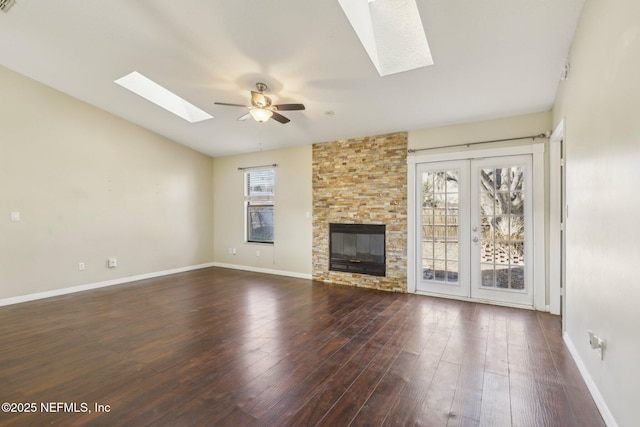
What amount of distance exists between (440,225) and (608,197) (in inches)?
108

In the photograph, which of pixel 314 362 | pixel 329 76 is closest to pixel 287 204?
pixel 329 76

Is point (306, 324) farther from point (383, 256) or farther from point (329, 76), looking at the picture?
point (329, 76)

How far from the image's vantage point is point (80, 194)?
15.9 feet

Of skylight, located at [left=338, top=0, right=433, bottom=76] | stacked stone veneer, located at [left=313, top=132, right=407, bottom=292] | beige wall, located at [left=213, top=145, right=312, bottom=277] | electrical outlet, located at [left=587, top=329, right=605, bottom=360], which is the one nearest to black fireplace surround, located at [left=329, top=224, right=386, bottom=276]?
stacked stone veneer, located at [left=313, top=132, right=407, bottom=292]

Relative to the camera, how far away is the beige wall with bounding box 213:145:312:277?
19.4ft

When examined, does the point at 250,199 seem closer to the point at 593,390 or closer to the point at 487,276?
the point at 487,276

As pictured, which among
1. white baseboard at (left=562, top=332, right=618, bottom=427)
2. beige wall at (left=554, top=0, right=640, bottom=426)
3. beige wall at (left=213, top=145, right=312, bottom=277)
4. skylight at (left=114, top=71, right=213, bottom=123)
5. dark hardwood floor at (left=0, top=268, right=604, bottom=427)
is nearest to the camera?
beige wall at (left=554, top=0, right=640, bottom=426)

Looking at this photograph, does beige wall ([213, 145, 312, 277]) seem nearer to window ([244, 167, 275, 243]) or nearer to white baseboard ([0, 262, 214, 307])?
window ([244, 167, 275, 243])

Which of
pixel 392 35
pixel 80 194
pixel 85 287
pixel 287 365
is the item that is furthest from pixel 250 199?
pixel 287 365

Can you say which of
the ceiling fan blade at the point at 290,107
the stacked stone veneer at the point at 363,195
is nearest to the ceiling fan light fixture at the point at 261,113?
the ceiling fan blade at the point at 290,107

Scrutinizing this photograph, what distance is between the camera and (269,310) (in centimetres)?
386

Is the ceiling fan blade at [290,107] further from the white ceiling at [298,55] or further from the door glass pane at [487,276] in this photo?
the door glass pane at [487,276]

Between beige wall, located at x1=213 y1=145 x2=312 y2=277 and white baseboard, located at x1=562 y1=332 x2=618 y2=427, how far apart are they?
412cm

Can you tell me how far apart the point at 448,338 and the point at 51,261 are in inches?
229
